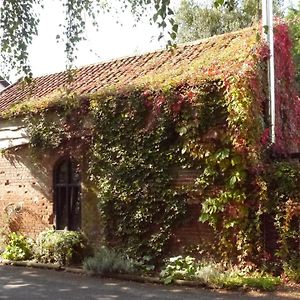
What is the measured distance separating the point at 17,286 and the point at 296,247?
563 cm

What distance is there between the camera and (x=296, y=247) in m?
10.3

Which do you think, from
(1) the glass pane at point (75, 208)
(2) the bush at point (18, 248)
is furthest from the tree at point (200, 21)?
(2) the bush at point (18, 248)

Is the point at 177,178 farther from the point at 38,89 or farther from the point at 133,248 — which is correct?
the point at 38,89

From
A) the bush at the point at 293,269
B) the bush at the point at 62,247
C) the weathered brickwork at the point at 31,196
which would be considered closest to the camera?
the bush at the point at 293,269

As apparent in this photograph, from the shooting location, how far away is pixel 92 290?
32.0 ft

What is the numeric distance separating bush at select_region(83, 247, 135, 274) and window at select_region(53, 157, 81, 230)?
2.30 meters

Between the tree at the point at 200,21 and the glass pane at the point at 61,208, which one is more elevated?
the tree at the point at 200,21

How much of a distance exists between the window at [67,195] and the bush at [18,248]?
956 mm

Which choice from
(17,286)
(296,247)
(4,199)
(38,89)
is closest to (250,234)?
(296,247)

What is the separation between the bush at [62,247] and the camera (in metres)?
12.3

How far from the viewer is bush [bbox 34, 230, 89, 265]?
485 inches

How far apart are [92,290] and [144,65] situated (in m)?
7.34

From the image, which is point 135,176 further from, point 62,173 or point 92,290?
point 92,290

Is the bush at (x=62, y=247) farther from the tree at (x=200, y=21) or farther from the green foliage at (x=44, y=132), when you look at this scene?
the tree at (x=200, y=21)
